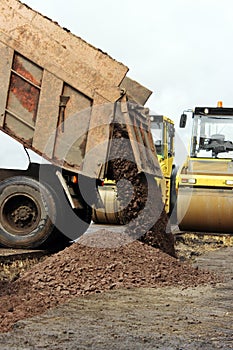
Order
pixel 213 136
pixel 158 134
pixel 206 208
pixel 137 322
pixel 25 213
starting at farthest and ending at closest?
pixel 158 134 < pixel 213 136 < pixel 206 208 < pixel 25 213 < pixel 137 322

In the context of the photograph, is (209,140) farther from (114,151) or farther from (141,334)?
(141,334)

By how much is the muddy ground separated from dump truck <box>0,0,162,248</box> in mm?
2193

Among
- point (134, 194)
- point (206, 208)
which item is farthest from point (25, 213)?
point (206, 208)

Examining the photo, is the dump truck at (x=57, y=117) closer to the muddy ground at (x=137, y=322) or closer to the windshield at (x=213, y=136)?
the muddy ground at (x=137, y=322)

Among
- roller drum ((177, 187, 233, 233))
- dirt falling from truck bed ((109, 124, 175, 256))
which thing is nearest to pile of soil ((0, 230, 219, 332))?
dirt falling from truck bed ((109, 124, 175, 256))

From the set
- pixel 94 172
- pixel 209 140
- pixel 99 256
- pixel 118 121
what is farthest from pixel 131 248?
pixel 209 140

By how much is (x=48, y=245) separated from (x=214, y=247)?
15.5ft

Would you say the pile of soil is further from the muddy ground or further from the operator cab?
the operator cab

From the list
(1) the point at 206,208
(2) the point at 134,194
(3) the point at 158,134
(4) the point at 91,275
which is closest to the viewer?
(4) the point at 91,275

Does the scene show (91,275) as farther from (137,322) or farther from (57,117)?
(57,117)

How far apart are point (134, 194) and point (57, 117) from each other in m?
1.55

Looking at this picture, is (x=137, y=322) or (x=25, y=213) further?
(x=25, y=213)

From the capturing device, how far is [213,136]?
1304 centimetres

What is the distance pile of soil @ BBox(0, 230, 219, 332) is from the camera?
6.05 meters
